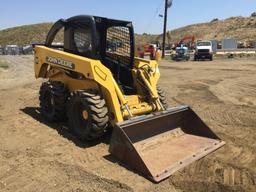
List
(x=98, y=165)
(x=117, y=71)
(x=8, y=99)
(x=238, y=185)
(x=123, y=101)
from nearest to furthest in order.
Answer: (x=238, y=185) < (x=98, y=165) < (x=123, y=101) < (x=117, y=71) < (x=8, y=99)

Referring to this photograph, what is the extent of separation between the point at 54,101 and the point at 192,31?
80.8m

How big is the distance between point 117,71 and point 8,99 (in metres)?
4.93

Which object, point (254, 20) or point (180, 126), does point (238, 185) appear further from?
point (254, 20)

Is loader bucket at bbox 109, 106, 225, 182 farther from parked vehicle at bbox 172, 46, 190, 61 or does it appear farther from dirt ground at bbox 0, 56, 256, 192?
parked vehicle at bbox 172, 46, 190, 61

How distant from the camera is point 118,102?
21.6 ft

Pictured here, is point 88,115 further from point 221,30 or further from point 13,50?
point 221,30

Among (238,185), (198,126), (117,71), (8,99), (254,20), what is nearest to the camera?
(238,185)

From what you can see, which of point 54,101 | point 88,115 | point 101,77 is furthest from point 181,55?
point 88,115

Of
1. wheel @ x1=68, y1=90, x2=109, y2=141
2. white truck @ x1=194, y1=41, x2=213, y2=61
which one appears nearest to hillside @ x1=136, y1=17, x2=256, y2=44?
white truck @ x1=194, y1=41, x2=213, y2=61

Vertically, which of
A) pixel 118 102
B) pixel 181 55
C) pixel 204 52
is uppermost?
pixel 118 102

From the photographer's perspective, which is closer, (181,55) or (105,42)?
(105,42)

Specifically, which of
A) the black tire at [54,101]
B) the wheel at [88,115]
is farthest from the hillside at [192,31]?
the wheel at [88,115]

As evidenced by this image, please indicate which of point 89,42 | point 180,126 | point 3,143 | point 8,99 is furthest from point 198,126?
point 8,99

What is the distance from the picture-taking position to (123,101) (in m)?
6.59
